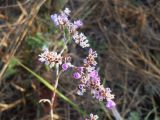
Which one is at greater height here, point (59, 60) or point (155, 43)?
point (155, 43)

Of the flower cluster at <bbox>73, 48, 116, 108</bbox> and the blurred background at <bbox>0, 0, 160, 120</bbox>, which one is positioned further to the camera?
the blurred background at <bbox>0, 0, 160, 120</bbox>

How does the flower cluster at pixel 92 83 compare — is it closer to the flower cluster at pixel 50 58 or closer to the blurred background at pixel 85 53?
the flower cluster at pixel 50 58

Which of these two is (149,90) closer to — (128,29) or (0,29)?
(128,29)

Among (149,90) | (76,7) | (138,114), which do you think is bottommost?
(138,114)

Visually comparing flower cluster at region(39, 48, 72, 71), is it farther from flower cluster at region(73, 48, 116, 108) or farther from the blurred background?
the blurred background

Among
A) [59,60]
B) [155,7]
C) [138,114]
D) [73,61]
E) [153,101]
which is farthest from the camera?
[155,7]

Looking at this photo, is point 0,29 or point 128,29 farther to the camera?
point 128,29

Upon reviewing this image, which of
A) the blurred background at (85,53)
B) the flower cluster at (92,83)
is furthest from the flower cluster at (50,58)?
the blurred background at (85,53)

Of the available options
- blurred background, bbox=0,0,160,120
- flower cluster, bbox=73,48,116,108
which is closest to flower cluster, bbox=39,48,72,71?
flower cluster, bbox=73,48,116,108

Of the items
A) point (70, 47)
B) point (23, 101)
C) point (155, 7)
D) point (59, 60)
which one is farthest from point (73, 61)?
point (59, 60)
